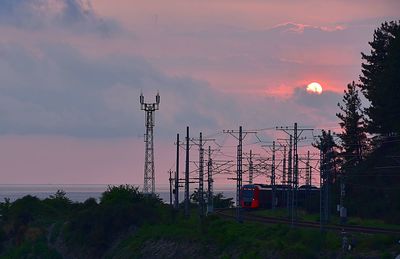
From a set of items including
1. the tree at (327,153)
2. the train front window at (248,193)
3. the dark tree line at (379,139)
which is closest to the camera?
the tree at (327,153)

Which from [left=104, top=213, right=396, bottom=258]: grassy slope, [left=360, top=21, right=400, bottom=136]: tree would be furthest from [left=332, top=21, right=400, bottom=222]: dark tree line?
[left=104, top=213, right=396, bottom=258]: grassy slope

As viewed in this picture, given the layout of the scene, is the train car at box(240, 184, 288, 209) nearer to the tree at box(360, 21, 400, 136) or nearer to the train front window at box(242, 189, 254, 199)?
the train front window at box(242, 189, 254, 199)

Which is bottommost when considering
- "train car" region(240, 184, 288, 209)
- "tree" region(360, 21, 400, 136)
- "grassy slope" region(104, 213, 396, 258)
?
"grassy slope" region(104, 213, 396, 258)

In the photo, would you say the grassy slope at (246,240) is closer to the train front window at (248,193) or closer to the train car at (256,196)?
the train car at (256,196)

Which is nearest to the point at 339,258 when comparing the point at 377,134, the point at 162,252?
the point at 162,252

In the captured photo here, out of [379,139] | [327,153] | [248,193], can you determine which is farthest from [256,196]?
[327,153]

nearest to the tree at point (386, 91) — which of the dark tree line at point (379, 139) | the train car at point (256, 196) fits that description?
the dark tree line at point (379, 139)

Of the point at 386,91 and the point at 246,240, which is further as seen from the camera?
the point at 386,91

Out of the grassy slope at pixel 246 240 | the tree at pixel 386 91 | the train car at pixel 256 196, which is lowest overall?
the grassy slope at pixel 246 240

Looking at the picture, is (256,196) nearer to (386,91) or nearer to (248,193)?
(248,193)

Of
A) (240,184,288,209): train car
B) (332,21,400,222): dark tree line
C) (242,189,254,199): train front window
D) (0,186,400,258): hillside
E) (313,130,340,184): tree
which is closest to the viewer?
(0,186,400,258): hillside

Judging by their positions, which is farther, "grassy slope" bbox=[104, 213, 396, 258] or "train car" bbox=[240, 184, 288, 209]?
"train car" bbox=[240, 184, 288, 209]

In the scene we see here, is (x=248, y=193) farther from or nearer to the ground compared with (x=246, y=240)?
farther from the ground

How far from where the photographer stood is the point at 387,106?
97188 mm
